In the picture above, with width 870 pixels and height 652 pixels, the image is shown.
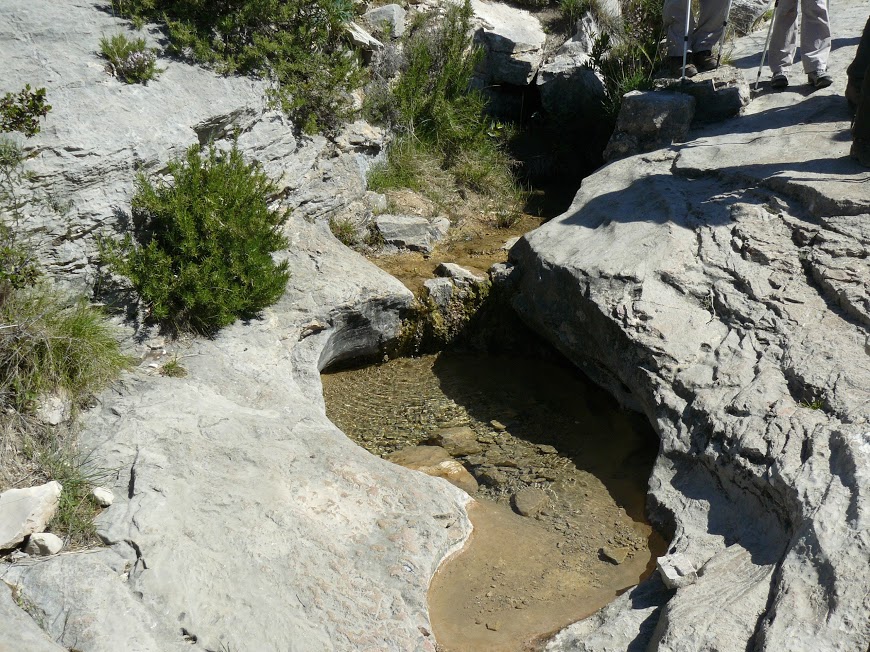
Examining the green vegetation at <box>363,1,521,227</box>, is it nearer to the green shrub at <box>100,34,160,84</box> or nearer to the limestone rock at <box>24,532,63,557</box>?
the green shrub at <box>100,34,160,84</box>

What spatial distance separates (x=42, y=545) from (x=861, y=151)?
6.94 m

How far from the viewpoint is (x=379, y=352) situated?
794 cm

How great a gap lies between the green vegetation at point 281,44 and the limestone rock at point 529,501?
176 inches

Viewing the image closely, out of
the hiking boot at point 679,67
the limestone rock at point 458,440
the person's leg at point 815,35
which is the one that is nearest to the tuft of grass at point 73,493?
the limestone rock at point 458,440

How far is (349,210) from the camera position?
8703mm

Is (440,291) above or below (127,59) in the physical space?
below

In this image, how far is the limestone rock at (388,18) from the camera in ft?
33.6

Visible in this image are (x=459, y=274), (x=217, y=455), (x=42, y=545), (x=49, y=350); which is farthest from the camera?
(x=459, y=274)

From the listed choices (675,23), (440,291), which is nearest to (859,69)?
(675,23)

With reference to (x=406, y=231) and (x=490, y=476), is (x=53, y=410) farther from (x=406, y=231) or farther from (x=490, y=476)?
(x=406, y=231)

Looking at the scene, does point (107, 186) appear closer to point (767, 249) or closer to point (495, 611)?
point (495, 611)

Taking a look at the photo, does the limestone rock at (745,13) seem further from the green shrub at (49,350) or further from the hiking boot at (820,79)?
the green shrub at (49,350)

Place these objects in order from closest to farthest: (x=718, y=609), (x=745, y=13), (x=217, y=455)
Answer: (x=718, y=609) → (x=217, y=455) → (x=745, y=13)

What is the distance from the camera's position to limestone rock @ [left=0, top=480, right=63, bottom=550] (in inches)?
171
